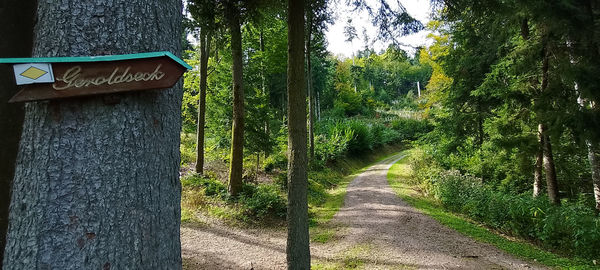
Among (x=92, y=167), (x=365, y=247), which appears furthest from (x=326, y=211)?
(x=92, y=167)

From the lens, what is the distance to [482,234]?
294 inches

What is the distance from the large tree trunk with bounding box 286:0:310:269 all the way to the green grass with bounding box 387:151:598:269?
16.1 feet

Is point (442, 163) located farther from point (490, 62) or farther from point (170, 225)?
point (170, 225)

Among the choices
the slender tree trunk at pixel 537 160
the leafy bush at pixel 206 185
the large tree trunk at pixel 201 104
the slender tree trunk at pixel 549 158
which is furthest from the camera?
the large tree trunk at pixel 201 104

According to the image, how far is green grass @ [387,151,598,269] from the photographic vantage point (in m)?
5.89

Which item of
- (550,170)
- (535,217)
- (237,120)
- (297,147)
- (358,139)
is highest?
(358,139)

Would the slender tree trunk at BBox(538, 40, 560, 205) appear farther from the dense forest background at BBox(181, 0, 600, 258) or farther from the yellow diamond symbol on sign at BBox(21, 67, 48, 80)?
the yellow diamond symbol on sign at BBox(21, 67, 48, 80)

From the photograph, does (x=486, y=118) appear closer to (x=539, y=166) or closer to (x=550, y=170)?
(x=539, y=166)

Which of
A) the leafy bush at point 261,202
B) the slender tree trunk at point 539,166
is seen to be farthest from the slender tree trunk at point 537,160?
the leafy bush at point 261,202

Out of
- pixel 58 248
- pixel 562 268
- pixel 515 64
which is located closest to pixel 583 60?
pixel 515 64

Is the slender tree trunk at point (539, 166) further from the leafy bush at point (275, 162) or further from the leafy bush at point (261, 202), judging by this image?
the leafy bush at point (275, 162)

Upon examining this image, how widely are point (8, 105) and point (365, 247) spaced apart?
6422 mm

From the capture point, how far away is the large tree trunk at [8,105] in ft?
5.38

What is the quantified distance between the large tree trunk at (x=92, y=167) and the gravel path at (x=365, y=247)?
5.02 metres
